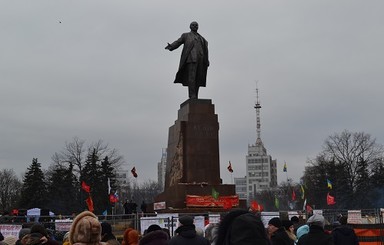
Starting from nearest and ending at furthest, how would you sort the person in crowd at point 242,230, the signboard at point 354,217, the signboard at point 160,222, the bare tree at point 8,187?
the person in crowd at point 242,230 → the signboard at point 160,222 → the signboard at point 354,217 → the bare tree at point 8,187

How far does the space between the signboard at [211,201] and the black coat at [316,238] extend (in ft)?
41.7

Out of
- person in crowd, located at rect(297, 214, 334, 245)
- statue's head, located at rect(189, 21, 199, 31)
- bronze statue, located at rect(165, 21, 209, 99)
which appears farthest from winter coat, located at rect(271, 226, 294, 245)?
statue's head, located at rect(189, 21, 199, 31)

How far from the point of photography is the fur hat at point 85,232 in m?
4.12

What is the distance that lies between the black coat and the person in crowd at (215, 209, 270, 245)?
3.20 metres

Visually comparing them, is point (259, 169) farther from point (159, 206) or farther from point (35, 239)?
point (35, 239)

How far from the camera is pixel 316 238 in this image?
19.5ft

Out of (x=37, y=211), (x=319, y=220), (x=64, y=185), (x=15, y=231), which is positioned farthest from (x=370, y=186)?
(x=319, y=220)

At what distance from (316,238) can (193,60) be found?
15.4 m

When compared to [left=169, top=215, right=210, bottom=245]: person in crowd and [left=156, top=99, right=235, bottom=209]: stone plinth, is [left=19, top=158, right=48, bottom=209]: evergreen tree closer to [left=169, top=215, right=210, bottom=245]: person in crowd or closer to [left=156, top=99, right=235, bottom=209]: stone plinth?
[left=156, top=99, right=235, bottom=209]: stone plinth

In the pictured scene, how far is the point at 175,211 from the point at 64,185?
44.3 m

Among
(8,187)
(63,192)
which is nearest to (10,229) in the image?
(63,192)

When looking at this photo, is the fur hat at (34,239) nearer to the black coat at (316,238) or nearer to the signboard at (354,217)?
the black coat at (316,238)

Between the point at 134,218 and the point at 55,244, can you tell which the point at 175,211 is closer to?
the point at 134,218

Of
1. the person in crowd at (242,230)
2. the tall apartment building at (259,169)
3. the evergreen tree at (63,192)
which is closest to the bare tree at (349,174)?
the evergreen tree at (63,192)
